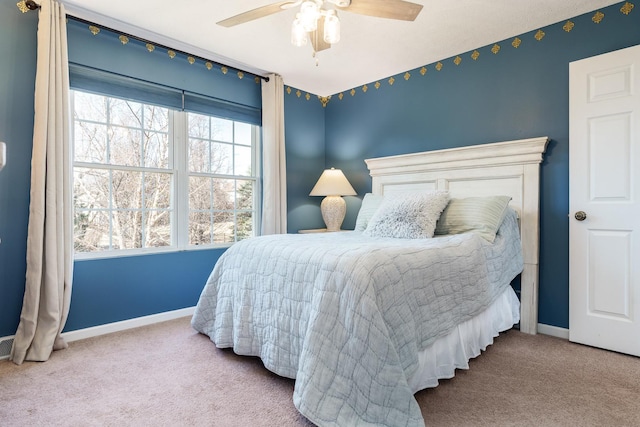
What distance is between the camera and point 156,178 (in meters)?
3.21

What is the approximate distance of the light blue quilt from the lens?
4.78 ft

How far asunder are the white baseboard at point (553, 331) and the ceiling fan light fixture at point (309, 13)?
272 cm

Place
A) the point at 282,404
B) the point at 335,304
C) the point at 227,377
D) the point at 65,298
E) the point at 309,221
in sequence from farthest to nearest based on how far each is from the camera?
the point at 309,221
the point at 65,298
the point at 227,377
the point at 282,404
the point at 335,304

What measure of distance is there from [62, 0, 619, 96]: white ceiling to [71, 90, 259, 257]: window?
0.60 meters

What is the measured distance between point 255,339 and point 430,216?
1.44m

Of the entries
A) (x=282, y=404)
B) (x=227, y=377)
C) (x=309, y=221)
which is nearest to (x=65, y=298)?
(x=227, y=377)

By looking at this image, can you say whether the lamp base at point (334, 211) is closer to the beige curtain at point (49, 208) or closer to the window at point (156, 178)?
the window at point (156, 178)

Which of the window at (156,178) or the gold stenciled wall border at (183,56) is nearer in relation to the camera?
the gold stenciled wall border at (183,56)

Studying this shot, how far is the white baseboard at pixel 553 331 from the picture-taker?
266cm

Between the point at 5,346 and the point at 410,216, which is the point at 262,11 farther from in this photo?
the point at 5,346

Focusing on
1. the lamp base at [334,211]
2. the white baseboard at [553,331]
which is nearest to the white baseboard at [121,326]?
the lamp base at [334,211]

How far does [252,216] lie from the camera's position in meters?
3.85

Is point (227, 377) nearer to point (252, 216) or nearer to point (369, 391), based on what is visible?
point (369, 391)

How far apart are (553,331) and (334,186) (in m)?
2.31
